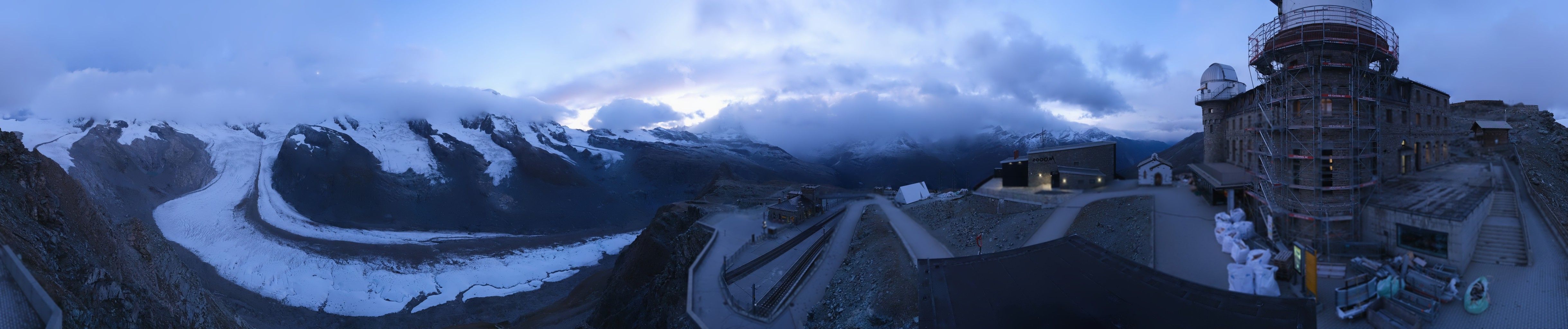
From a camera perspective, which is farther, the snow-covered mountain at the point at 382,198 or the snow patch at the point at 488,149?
the snow patch at the point at 488,149

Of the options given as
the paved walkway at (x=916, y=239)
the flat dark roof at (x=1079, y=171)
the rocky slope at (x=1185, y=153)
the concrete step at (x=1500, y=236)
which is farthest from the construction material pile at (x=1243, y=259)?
the rocky slope at (x=1185, y=153)

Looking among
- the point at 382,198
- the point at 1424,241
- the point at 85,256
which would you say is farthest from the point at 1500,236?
the point at 382,198

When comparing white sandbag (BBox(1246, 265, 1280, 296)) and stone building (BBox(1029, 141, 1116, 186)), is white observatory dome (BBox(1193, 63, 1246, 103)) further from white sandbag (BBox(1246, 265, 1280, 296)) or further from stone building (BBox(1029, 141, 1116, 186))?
white sandbag (BBox(1246, 265, 1280, 296))

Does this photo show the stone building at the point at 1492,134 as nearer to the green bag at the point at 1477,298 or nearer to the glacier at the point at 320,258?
the green bag at the point at 1477,298

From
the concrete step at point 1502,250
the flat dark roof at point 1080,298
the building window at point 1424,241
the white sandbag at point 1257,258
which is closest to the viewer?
the flat dark roof at point 1080,298

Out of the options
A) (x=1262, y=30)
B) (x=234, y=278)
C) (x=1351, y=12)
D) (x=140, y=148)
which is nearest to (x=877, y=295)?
(x=1262, y=30)

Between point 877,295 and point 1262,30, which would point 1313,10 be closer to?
point 1262,30

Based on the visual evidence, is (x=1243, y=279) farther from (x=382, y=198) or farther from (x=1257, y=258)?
(x=382, y=198)
